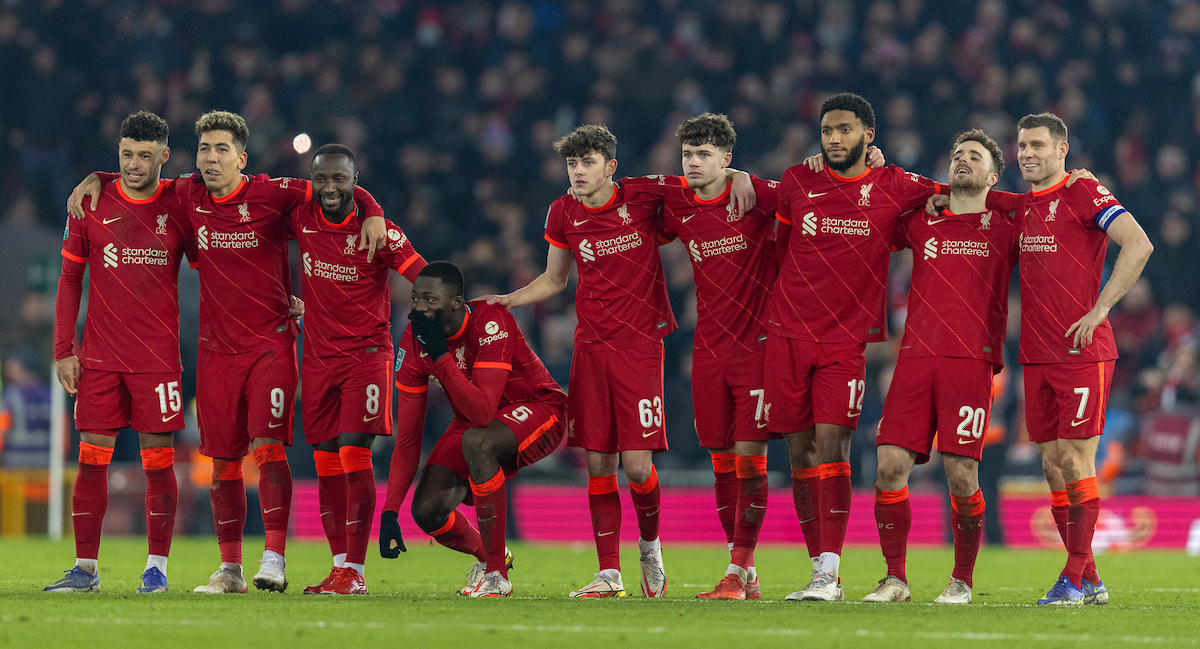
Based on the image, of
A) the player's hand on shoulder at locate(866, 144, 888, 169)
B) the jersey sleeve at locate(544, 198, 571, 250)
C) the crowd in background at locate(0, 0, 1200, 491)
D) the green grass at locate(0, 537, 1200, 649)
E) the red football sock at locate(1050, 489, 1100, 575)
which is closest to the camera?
the green grass at locate(0, 537, 1200, 649)

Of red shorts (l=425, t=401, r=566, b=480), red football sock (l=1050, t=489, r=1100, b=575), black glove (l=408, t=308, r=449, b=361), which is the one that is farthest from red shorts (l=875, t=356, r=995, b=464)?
black glove (l=408, t=308, r=449, b=361)

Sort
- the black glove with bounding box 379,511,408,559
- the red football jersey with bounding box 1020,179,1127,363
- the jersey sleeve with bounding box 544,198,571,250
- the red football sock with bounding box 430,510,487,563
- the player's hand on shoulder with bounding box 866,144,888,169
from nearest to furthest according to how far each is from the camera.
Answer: the black glove with bounding box 379,511,408,559, the red football jersey with bounding box 1020,179,1127,363, the player's hand on shoulder with bounding box 866,144,888,169, the red football sock with bounding box 430,510,487,563, the jersey sleeve with bounding box 544,198,571,250

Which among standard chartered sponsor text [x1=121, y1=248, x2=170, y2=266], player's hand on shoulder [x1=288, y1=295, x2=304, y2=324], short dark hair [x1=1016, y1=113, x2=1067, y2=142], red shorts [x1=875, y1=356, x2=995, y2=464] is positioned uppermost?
short dark hair [x1=1016, y1=113, x2=1067, y2=142]

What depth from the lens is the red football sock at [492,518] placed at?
8.31 m

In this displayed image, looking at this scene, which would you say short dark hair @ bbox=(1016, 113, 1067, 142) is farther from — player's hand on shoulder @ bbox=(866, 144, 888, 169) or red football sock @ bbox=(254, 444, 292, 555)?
red football sock @ bbox=(254, 444, 292, 555)

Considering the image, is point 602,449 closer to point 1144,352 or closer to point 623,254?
point 623,254

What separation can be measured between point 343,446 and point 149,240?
1.71m

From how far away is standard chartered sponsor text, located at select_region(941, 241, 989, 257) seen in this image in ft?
26.6

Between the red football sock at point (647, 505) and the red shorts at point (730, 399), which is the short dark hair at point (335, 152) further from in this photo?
the red football sock at point (647, 505)

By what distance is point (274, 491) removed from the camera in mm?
8461

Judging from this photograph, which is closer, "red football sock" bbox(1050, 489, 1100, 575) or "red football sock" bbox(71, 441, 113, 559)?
"red football sock" bbox(1050, 489, 1100, 575)

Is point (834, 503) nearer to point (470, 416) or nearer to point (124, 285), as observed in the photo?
point (470, 416)

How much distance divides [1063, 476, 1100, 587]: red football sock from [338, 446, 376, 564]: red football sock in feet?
13.1

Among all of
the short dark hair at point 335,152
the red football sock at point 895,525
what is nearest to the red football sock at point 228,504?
the short dark hair at point 335,152
